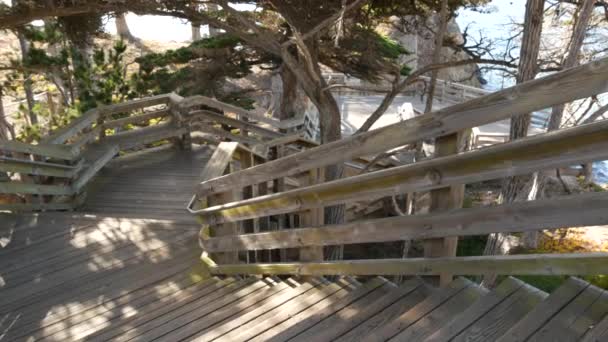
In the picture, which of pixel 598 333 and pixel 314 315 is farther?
pixel 314 315

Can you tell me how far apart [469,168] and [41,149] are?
5.48m

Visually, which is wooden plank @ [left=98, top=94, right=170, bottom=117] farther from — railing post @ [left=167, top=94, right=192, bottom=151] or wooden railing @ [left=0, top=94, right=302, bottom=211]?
railing post @ [left=167, top=94, right=192, bottom=151]

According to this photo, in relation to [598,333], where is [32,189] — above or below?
below

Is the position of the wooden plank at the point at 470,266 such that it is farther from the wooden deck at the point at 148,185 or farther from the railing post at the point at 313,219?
the wooden deck at the point at 148,185

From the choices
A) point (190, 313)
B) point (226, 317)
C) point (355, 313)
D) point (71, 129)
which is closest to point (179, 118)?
point (71, 129)

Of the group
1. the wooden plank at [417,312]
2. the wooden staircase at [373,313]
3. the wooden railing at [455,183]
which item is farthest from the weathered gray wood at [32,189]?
the wooden plank at [417,312]

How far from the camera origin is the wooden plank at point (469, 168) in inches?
61.9

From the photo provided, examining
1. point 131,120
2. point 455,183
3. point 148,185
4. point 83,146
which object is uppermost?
point 455,183

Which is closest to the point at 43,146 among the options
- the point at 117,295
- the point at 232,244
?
the point at 117,295

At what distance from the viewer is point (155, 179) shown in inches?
287

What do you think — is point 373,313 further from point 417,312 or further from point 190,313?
point 190,313

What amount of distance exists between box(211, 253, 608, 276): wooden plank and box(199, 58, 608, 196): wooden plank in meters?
0.61

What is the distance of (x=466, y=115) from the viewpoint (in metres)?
1.96

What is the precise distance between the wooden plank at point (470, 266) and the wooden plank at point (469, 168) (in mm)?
390
